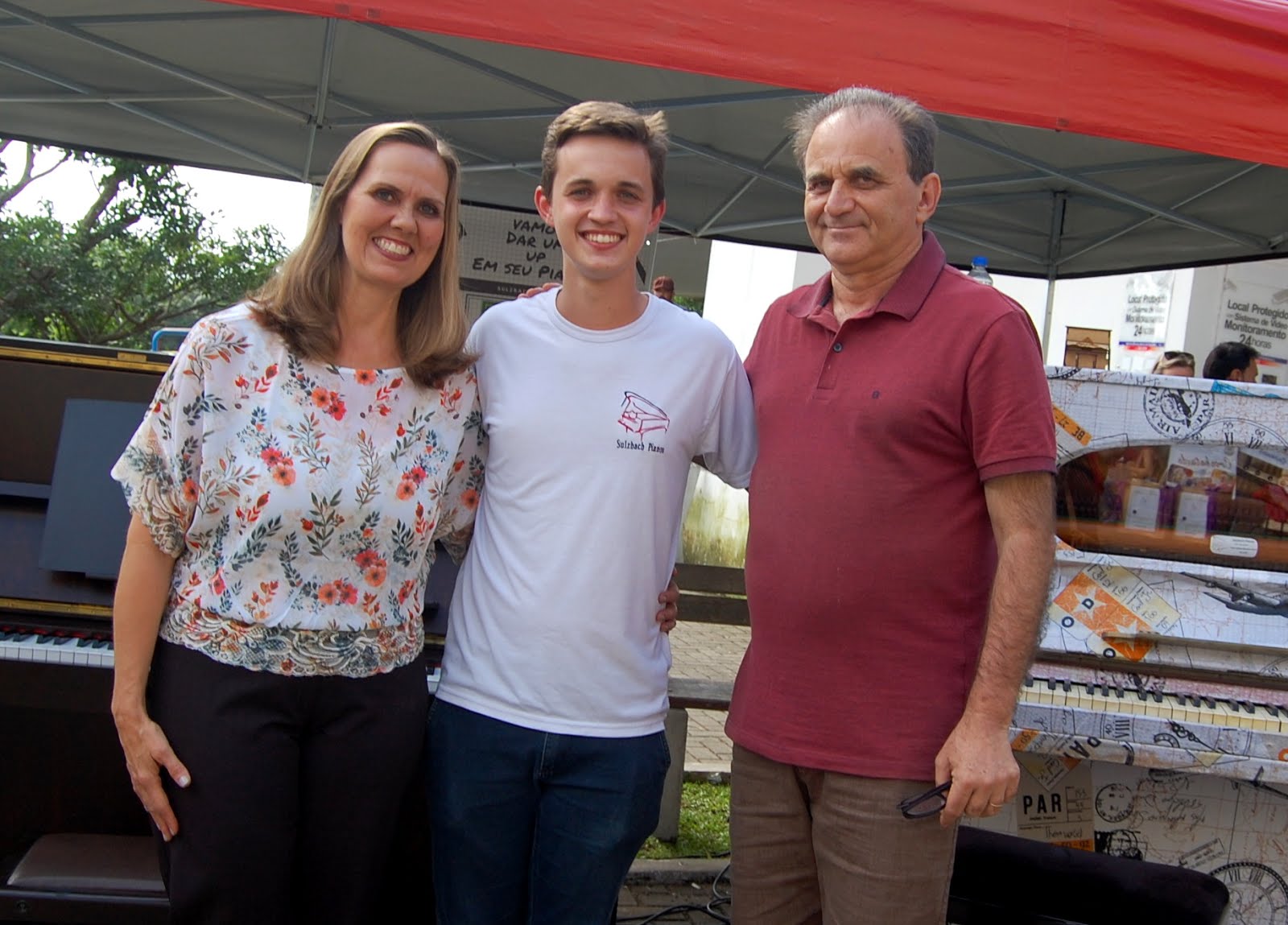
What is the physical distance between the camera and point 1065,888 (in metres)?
2.98

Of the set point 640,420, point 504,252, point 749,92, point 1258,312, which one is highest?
point 1258,312

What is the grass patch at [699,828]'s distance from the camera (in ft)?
14.0

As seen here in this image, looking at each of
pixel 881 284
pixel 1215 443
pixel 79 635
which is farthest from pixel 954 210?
pixel 79 635

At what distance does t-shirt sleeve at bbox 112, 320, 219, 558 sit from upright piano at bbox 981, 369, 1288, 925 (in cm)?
187

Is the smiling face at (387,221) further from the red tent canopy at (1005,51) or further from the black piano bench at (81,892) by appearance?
the black piano bench at (81,892)

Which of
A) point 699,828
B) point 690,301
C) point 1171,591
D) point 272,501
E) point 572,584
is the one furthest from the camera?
point 690,301

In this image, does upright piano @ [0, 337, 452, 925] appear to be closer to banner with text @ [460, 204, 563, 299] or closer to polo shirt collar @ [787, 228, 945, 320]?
polo shirt collar @ [787, 228, 945, 320]

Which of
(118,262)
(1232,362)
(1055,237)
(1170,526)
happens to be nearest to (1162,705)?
(1170,526)

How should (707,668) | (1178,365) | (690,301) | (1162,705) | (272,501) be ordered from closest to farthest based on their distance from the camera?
(272,501), (1162,705), (1178,365), (707,668), (690,301)

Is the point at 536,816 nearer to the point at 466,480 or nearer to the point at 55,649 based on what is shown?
the point at 466,480

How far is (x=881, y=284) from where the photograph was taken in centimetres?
215

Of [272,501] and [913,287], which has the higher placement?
[913,287]

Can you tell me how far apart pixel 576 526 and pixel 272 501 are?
1.66 ft

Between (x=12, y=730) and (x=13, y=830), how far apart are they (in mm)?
310
